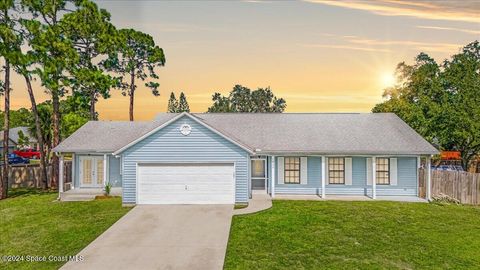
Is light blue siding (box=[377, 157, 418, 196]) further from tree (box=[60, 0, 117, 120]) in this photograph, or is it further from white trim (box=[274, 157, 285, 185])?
tree (box=[60, 0, 117, 120])

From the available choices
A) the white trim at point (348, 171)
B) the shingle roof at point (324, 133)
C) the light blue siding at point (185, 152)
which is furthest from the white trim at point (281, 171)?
the white trim at point (348, 171)

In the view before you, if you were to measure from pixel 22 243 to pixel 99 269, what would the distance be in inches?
184

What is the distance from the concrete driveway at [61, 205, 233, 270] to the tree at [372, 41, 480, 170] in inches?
830

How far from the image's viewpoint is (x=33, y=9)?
23.5 meters

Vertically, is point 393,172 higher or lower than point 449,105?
lower

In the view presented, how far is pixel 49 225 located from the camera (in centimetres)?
1527

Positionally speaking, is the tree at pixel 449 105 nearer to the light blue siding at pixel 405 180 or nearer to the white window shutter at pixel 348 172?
the light blue siding at pixel 405 180

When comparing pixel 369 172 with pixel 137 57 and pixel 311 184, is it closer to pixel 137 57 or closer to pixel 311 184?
pixel 311 184

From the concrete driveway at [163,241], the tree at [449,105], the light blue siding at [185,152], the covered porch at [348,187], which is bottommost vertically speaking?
the concrete driveway at [163,241]

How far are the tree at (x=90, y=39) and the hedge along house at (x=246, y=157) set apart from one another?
358 cm

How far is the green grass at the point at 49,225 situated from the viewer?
40.5ft

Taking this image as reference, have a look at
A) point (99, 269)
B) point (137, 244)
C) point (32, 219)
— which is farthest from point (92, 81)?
point (99, 269)

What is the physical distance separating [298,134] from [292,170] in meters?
2.53

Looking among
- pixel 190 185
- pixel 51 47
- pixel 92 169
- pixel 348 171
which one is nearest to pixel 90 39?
pixel 51 47
